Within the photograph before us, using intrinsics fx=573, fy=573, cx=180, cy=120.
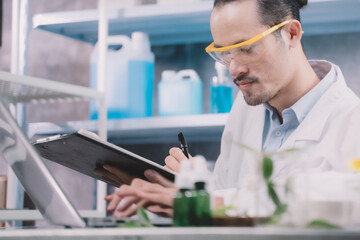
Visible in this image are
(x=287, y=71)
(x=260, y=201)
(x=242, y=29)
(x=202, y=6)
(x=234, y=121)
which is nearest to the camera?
(x=260, y=201)

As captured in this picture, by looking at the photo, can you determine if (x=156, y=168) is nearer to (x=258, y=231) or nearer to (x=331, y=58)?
(x=258, y=231)

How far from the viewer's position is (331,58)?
2.43 m

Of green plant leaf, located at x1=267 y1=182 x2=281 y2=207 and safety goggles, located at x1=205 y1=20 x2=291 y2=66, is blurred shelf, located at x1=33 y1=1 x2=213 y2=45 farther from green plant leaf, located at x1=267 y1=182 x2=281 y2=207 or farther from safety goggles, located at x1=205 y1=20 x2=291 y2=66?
green plant leaf, located at x1=267 y1=182 x2=281 y2=207

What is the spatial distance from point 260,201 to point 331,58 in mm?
1810

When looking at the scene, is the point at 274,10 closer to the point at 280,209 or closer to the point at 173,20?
the point at 173,20

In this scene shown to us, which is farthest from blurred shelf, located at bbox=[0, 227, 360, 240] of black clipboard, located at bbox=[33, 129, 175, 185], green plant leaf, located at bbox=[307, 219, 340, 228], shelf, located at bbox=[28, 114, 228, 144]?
shelf, located at bbox=[28, 114, 228, 144]

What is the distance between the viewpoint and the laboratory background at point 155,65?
2.41m

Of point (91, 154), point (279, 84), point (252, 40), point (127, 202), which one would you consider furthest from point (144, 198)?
point (279, 84)

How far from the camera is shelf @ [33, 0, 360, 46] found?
2145 mm

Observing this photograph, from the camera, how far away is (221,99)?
225 centimetres

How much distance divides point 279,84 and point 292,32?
0.50 ft

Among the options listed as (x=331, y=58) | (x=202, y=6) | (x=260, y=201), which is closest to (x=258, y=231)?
(x=260, y=201)

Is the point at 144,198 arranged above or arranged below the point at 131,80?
below

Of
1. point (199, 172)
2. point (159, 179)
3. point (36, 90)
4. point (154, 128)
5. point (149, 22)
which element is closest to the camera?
point (199, 172)
